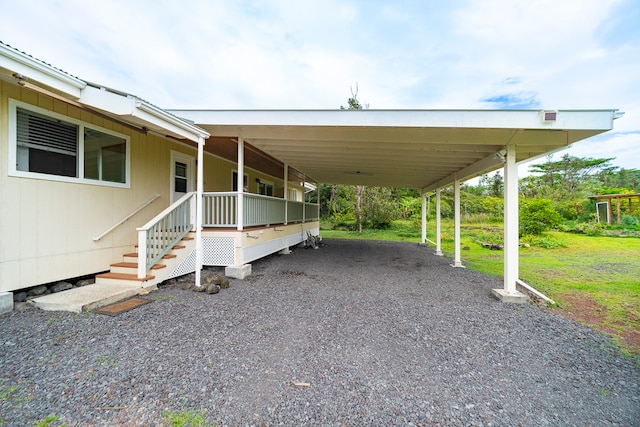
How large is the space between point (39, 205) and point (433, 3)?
1158 cm

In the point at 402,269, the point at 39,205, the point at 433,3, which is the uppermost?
the point at 433,3

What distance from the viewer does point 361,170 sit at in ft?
31.9

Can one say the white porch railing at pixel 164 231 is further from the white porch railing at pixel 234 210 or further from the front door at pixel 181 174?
the front door at pixel 181 174

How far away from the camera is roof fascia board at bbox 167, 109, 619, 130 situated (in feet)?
13.2

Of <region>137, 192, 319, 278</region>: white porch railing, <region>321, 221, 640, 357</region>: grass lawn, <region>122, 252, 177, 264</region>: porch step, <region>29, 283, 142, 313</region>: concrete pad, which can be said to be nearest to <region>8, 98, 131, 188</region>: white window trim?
<region>137, 192, 319, 278</region>: white porch railing

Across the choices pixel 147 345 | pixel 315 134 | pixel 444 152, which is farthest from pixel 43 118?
pixel 444 152

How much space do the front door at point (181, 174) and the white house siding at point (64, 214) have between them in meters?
0.55

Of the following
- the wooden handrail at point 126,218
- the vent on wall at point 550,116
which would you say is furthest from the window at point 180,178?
the vent on wall at point 550,116

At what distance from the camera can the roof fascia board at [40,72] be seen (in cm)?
Result: 282

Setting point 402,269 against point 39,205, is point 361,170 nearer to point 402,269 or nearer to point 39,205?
point 402,269

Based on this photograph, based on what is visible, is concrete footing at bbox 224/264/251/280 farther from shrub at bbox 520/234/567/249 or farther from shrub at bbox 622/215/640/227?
shrub at bbox 622/215/640/227

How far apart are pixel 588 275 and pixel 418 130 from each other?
242 inches

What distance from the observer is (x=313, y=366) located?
2.46 m

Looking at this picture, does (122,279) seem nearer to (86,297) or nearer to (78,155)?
(86,297)
